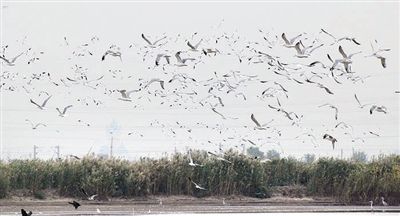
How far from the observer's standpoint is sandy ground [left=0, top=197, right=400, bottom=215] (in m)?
29.2

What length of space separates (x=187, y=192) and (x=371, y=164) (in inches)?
362

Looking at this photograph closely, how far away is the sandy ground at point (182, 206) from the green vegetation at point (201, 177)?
80cm

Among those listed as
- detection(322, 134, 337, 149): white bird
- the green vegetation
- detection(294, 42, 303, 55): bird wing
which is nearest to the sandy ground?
the green vegetation

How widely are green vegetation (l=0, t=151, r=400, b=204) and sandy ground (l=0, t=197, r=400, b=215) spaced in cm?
80

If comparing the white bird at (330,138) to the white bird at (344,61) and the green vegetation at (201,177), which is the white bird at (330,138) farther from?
the green vegetation at (201,177)

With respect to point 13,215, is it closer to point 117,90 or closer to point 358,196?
point 117,90

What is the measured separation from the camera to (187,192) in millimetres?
35531

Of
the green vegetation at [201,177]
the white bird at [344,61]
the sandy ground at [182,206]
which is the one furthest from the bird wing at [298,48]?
the green vegetation at [201,177]

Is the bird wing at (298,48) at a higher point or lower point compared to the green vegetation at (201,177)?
higher

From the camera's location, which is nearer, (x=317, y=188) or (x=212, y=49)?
(x=212, y=49)

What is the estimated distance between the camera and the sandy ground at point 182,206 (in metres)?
29.2

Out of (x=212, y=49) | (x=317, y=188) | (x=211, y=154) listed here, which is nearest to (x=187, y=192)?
(x=211, y=154)

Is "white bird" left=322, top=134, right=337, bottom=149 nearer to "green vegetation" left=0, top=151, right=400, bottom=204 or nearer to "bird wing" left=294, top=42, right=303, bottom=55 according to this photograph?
"bird wing" left=294, top=42, right=303, bottom=55

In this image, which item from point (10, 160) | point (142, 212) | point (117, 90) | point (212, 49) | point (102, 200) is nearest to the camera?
point (212, 49)
